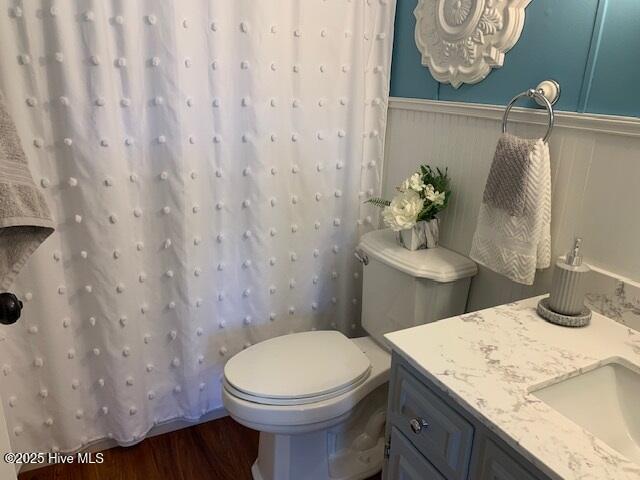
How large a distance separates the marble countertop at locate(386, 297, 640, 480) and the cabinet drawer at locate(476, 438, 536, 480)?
0.04 m

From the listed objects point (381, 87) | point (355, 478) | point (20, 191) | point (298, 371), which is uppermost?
point (381, 87)

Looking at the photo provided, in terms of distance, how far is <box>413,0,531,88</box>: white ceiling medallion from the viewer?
4.15ft

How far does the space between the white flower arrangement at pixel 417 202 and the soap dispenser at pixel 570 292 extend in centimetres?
46

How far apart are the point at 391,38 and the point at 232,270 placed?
3.34 feet

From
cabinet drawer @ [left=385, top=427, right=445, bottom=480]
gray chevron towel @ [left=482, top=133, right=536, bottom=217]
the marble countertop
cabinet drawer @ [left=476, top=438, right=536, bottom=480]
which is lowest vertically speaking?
cabinet drawer @ [left=385, top=427, right=445, bottom=480]

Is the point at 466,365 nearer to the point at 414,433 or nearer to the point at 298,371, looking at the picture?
the point at 414,433

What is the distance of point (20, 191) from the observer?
78cm

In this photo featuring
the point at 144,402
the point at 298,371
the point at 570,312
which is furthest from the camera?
the point at 144,402

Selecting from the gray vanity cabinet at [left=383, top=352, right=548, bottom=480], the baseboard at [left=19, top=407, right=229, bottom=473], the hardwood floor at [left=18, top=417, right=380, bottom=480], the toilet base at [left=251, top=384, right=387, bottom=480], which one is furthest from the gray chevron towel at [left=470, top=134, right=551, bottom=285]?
the baseboard at [left=19, top=407, right=229, bottom=473]

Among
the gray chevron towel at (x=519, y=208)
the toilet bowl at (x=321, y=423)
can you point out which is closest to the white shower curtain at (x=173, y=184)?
the toilet bowl at (x=321, y=423)

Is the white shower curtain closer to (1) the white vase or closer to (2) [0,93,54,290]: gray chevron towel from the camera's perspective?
(1) the white vase

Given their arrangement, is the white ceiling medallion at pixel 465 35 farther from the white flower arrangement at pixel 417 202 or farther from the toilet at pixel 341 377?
the toilet at pixel 341 377

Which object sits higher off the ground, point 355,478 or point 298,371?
point 298,371

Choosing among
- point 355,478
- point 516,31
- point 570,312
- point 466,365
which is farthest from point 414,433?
point 516,31
